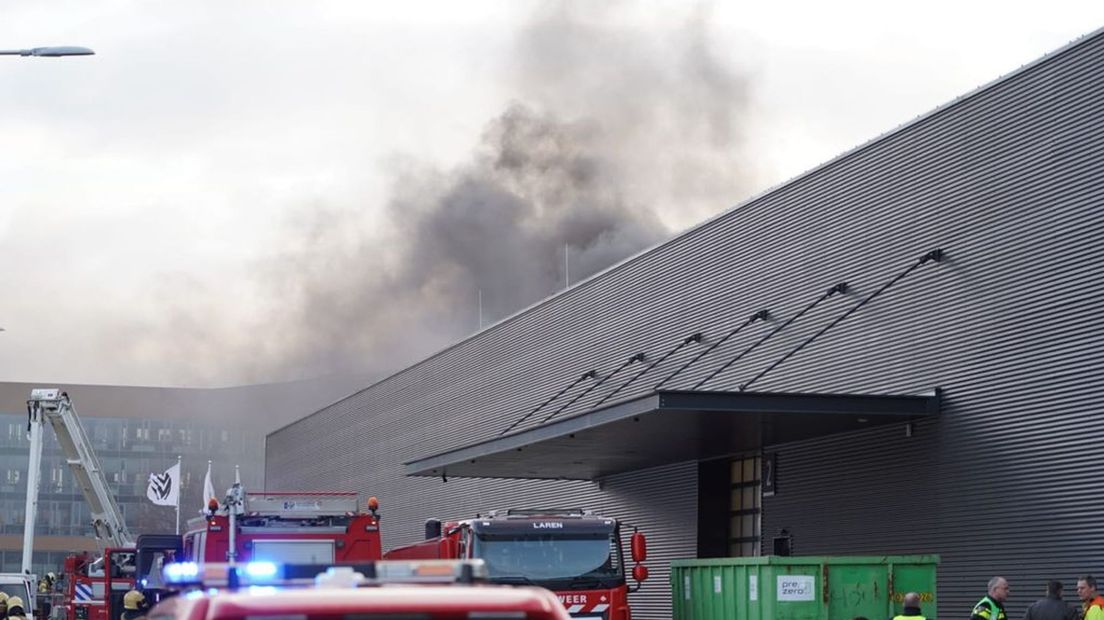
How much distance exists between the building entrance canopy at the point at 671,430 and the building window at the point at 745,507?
0.45 metres

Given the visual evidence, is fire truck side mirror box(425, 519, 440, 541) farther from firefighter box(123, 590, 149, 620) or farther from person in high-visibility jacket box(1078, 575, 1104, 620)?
person in high-visibility jacket box(1078, 575, 1104, 620)

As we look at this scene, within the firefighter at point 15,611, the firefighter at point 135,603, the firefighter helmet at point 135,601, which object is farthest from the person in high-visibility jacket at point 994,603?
the firefighter helmet at point 135,601

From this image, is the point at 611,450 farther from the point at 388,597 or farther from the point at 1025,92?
the point at 388,597

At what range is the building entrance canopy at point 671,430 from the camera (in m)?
21.3

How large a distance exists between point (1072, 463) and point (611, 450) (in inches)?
395

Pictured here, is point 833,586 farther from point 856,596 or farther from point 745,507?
point 745,507

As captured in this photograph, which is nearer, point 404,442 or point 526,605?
point 526,605

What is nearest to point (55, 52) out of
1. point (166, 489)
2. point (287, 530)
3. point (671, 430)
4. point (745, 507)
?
point (287, 530)

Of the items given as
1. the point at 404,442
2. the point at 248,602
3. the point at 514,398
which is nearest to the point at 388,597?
the point at 248,602

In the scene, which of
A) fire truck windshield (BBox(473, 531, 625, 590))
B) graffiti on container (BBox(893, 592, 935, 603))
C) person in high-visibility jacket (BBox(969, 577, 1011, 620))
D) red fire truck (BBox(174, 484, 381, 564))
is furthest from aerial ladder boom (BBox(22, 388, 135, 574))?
person in high-visibility jacket (BBox(969, 577, 1011, 620))

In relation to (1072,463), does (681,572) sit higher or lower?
lower

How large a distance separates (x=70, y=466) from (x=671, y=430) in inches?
808

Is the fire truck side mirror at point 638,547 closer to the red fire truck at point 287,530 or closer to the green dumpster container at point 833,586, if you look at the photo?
the green dumpster container at point 833,586

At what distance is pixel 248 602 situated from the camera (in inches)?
174
